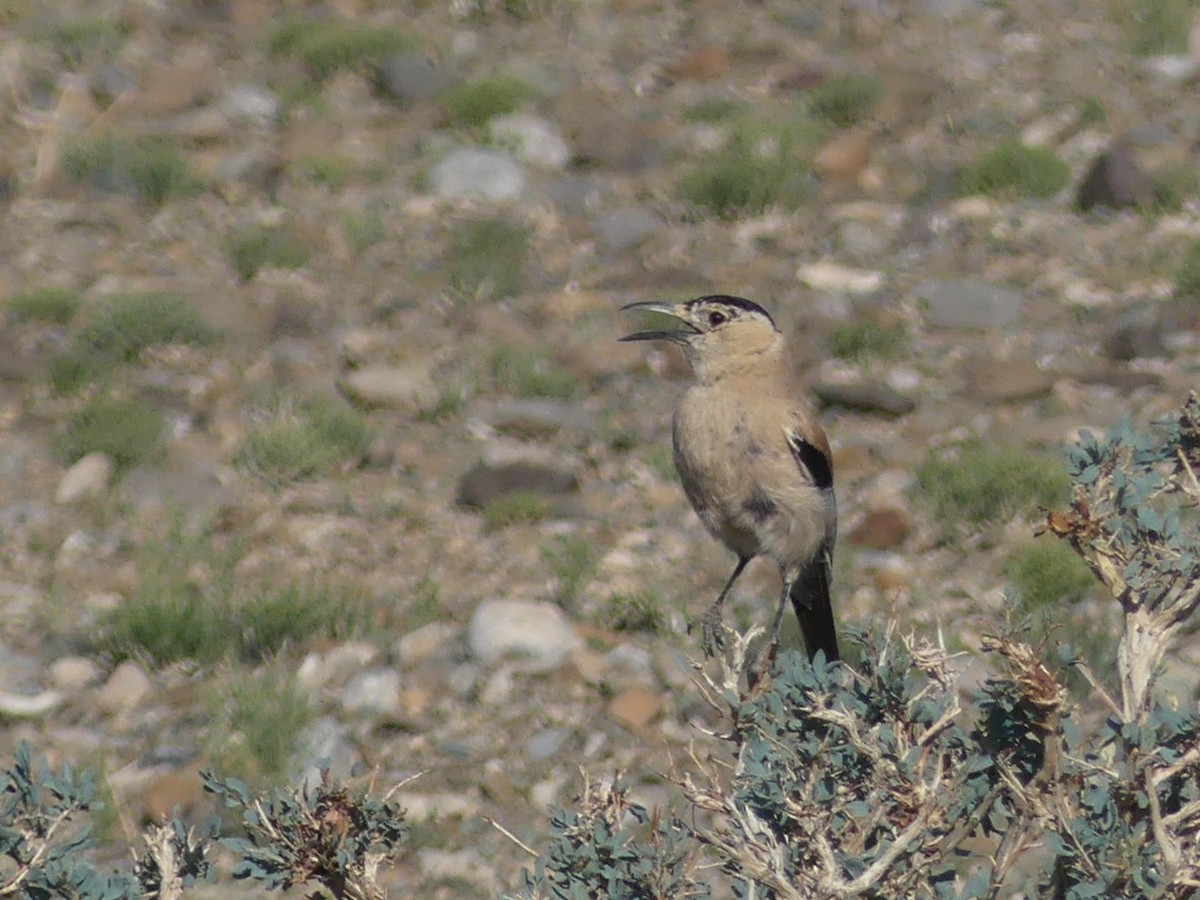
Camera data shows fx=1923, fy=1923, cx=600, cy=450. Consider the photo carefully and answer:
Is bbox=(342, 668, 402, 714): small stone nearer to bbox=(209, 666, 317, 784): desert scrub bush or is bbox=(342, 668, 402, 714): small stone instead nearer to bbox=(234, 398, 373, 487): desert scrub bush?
bbox=(209, 666, 317, 784): desert scrub bush

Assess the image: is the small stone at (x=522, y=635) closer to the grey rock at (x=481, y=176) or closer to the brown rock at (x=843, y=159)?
the grey rock at (x=481, y=176)

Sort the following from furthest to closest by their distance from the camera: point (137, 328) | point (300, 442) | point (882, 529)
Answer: point (137, 328) < point (300, 442) < point (882, 529)

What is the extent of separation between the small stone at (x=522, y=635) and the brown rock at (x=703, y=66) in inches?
212

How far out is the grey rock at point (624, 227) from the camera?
955 centimetres

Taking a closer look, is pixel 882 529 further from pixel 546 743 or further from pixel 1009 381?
pixel 546 743

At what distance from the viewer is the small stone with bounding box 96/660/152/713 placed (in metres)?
6.28

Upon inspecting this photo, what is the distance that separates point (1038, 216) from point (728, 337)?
4.06 m

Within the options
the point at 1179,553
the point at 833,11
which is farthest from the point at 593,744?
the point at 833,11

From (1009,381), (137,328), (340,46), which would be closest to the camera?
(1009,381)

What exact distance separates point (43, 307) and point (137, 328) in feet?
1.66

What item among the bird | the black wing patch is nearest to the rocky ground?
the bird

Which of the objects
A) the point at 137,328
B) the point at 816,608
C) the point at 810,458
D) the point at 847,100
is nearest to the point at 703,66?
the point at 847,100

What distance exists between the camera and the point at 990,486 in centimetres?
711

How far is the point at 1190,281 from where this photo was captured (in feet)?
28.1
